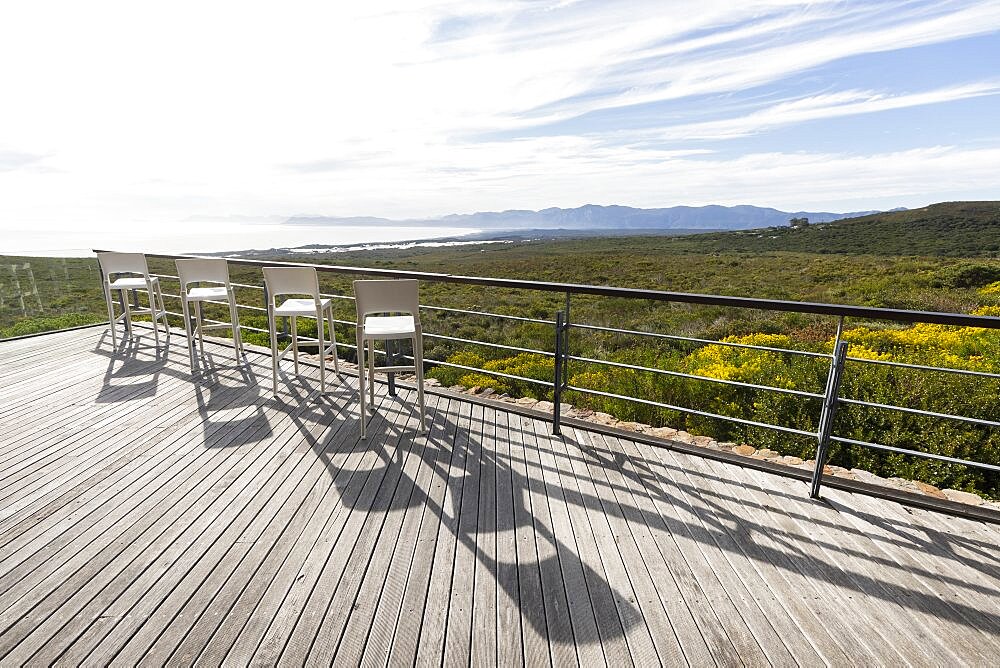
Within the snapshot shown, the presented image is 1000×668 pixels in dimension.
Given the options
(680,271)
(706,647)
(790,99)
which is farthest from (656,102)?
(680,271)

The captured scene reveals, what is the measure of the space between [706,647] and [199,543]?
1.90 metres

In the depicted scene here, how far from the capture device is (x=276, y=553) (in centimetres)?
181

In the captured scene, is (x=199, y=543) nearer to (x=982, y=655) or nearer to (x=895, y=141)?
(x=982, y=655)

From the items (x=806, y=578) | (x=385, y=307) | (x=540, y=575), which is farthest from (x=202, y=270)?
(x=806, y=578)

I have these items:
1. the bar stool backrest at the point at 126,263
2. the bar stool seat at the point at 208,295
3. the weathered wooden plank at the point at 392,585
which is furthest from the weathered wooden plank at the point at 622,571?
the bar stool backrest at the point at 126,263

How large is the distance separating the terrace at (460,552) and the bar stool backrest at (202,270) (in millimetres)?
1401

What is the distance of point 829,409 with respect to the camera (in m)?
2.24

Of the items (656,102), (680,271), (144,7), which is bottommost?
(680,271)

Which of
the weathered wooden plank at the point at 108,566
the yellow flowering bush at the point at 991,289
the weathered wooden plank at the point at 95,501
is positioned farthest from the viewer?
the yellow flowering bush at the point at 991,289

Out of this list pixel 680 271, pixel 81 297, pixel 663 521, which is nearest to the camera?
pixel 663 521

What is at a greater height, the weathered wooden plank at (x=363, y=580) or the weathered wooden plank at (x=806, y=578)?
the weathered wooden plank at (x=363, y=580)

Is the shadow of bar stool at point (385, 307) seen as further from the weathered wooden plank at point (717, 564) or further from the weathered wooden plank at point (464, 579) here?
the weathered wooden plank at point (717, 564)

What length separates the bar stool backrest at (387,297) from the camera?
2.69 m

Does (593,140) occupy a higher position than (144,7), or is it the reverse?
(593,140)
